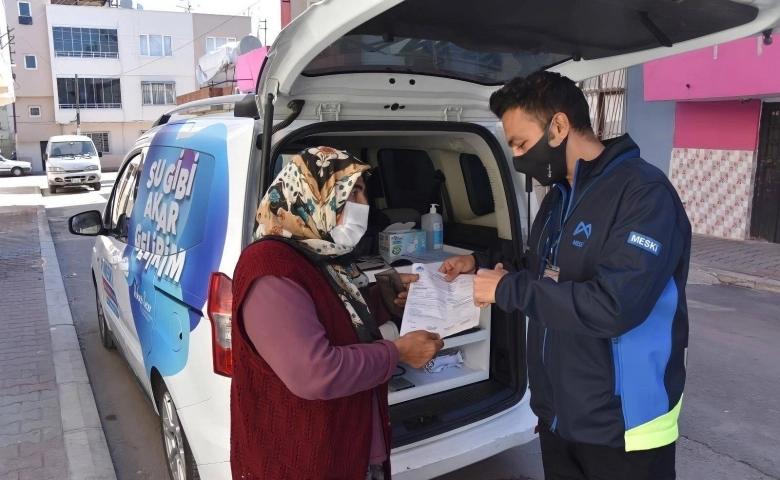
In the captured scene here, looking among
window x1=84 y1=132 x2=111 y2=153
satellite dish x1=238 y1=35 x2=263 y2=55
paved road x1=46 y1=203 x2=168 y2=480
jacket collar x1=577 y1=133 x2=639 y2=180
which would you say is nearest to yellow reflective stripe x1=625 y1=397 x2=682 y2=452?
jacket collar x1=577 y1=133 x2=639 y2=180

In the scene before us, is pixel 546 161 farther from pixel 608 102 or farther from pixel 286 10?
pixel 286 10

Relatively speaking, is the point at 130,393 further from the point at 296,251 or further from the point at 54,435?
the point at 296,251

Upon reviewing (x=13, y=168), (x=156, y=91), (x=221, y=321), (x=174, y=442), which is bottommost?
(x=13, y=168)

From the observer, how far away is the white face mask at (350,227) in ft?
6.07

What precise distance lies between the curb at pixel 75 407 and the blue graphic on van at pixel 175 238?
740mm

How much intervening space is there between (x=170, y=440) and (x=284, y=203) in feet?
5.96

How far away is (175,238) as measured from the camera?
2766 mm

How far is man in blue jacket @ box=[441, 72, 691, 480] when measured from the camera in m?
1.69

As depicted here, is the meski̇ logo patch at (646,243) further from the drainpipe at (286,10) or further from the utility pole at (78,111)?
the utility pole at (78,111)

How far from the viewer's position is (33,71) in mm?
39312

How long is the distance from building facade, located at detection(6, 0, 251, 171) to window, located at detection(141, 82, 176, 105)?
65 millimetres

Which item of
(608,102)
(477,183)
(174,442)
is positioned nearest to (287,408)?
(174,442)

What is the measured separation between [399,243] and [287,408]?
2.03 metres

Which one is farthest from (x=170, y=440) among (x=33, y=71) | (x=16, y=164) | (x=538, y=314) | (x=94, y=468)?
(x=33, y=71)
